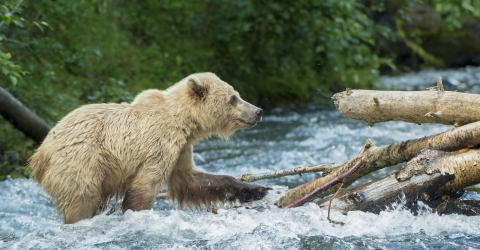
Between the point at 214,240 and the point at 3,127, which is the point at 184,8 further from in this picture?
the point at 214,240

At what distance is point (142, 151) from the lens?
4.18 metres

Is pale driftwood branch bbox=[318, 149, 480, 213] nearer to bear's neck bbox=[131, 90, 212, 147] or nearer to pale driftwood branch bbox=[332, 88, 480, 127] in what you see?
pale driftwood branch bbox=[332, 88, 480, 127]

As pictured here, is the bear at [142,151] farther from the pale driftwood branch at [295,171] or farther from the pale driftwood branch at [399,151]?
the pale driftwood branch at [399,151]

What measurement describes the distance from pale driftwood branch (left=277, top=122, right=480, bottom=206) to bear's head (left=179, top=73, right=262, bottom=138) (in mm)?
973

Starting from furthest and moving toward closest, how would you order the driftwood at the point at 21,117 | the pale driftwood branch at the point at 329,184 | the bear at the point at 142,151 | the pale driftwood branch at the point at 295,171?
the driftwood at the point at 21,117, the pale driftwood branch at the point at 295,171, the bear at the point at 142,151, the pale driftwood branch at the point at 329,184

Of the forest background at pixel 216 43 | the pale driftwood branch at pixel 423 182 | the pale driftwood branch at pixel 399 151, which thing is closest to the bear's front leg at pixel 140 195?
the pale driftwood branch at pixel 399 151

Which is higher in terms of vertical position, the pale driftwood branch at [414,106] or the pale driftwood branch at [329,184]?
the pale driftwood branch at [414,106]

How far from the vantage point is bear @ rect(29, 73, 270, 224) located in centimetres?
401

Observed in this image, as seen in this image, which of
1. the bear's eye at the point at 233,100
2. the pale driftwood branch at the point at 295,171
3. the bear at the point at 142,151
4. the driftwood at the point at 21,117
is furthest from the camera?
the driftwood at the point at 21,117

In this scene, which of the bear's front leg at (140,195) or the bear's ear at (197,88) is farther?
the bear's ear at (197,88)

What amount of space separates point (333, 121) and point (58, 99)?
5433mm

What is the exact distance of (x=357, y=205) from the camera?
147 inches

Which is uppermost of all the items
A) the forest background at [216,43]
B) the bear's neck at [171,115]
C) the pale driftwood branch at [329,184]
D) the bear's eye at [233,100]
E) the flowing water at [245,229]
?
the forest background at [216,43]

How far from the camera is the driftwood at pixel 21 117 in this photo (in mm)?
5670
